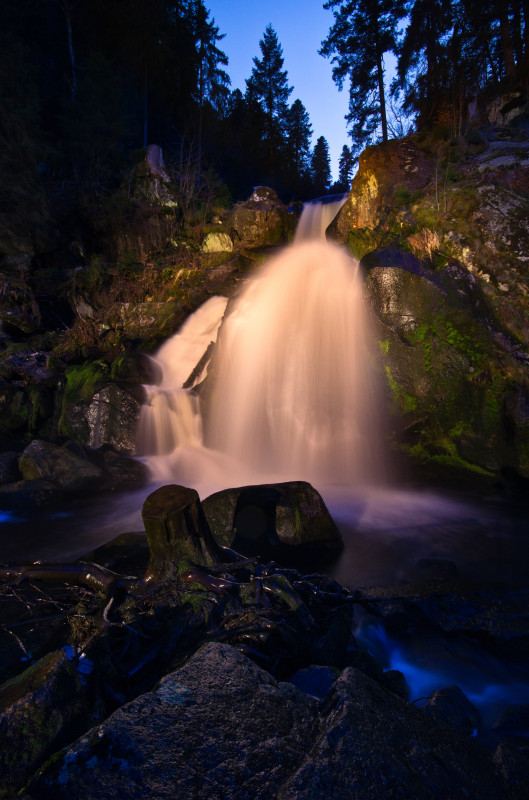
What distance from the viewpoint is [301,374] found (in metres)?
9.80

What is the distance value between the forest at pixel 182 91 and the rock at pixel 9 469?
39.4 ft

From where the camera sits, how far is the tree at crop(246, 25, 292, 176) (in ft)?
129

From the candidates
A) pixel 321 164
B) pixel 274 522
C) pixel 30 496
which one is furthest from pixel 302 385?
pixel 321 164

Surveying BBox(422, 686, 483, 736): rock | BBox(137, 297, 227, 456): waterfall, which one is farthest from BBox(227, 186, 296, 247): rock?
BBox(422, 686, 483, 736): rock

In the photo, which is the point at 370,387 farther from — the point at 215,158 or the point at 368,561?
the point at 215,158

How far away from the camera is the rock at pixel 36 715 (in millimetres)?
1476

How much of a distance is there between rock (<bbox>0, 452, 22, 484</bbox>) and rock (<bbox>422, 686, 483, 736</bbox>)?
828 centimetres

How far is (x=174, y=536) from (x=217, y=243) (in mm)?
15911

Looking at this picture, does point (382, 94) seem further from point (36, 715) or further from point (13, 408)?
point (36, 715)

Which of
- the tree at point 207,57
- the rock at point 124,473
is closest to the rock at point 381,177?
the rock at point 124,473

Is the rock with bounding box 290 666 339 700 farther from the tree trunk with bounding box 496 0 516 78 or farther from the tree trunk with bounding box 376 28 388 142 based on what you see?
the tree trunk with bounding box 376 28 388 142

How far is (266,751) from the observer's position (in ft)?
4.64

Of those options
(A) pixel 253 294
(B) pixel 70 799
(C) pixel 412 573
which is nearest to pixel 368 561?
(C) pixel 412 573

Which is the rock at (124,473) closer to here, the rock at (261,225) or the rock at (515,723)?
the rock at (515,723)
